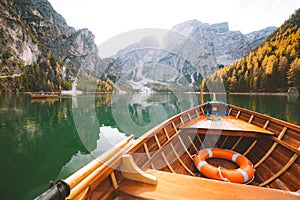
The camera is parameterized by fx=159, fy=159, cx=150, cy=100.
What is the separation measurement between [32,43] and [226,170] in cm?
11519

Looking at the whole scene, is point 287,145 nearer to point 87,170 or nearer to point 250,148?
point 250,148

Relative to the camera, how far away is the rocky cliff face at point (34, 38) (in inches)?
2979

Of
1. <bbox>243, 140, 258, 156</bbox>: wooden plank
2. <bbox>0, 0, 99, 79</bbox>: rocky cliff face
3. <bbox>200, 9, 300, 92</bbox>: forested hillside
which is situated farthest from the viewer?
<bbox>0, 0, 99, 79</bbox>: rocky cliff face

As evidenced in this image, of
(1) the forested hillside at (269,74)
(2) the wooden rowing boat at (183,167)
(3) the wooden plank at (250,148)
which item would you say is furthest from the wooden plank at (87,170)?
(1) the forested hillside at (269,74)

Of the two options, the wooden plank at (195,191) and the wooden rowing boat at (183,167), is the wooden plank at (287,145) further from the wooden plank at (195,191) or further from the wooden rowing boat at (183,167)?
the wooden plank at (195,191)

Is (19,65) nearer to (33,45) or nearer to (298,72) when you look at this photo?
(33,45)

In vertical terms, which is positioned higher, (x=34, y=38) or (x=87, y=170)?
(x=34, y=38)

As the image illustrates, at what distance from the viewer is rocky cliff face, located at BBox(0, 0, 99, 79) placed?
7568 cm

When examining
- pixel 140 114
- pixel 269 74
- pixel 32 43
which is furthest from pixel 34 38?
pixel 269 74

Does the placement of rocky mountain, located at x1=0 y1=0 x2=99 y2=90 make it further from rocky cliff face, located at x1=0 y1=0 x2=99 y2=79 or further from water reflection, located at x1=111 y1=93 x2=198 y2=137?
water reflection, located at x1=111 y1=93 x2=198 y2=137

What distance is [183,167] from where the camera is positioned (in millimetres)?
3500

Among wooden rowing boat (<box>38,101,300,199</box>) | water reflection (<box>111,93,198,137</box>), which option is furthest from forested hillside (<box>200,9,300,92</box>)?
wooden rowing boat (<box>38,101,300,199</box>)

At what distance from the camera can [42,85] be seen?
8388 cm

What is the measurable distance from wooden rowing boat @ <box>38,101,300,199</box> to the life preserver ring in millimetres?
171
